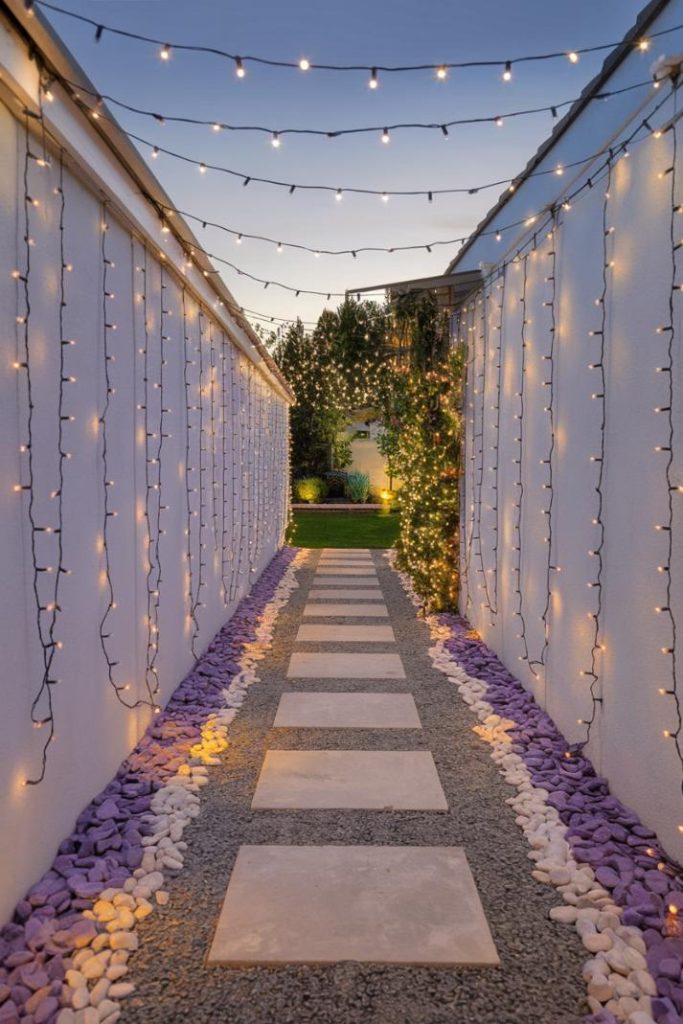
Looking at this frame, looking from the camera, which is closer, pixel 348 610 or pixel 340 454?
pixel 348 610

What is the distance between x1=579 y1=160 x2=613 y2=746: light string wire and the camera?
2.83 m

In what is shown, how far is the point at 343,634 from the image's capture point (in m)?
5.59

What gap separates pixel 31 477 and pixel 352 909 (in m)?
1.55

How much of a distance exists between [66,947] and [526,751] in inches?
81.4

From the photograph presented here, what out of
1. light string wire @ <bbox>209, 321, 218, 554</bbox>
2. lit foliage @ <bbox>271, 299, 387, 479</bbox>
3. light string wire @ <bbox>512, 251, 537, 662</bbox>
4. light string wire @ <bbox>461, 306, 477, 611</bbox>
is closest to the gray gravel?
light string wire @ <bbox>512, 251, 537, 662</bbox>

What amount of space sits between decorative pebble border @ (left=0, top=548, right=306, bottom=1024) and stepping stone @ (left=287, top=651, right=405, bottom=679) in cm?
78

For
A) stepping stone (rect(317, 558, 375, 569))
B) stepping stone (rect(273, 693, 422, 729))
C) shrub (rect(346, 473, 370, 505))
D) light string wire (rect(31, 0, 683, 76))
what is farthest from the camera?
shrub (rect(346, 473, 370, 505))

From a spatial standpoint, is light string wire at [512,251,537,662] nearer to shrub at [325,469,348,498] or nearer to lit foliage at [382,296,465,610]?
lit foliage at [382,296,465,610]

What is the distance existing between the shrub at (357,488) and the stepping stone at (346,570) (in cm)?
914

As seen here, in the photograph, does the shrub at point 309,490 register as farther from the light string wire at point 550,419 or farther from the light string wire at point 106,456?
the light string wire at point 106,456

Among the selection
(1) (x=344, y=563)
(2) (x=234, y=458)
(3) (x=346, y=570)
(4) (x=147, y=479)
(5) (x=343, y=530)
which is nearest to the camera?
(4) (x=147, y=479)

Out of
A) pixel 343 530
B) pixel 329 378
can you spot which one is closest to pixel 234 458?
pixel 343 530

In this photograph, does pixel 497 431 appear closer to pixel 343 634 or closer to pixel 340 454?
pixel 343 634

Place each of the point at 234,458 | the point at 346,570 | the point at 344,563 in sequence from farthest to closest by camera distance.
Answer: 1. the point at 344,563
2. the point at 346,570
3. the point at 234,458
